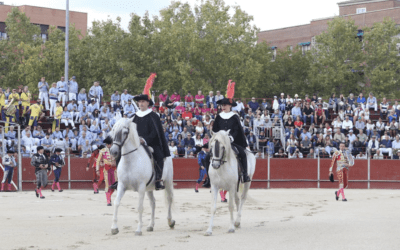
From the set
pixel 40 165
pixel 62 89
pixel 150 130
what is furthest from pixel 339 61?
pixel 150 130

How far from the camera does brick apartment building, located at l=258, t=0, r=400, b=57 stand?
60.2m

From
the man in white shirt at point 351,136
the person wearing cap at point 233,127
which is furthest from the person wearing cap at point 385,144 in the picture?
the person wearing cap at point 233,127

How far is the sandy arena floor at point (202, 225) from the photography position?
9.91 m

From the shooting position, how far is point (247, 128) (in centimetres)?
2816

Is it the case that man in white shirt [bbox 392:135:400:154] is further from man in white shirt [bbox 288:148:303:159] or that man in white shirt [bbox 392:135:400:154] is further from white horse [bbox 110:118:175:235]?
white horse [bbox 110:118:175:235]

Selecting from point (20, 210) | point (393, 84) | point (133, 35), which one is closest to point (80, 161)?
point (20, 210)

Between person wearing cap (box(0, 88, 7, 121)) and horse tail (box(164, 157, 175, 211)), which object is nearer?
horse tail (box(164, 157, 175, 211))

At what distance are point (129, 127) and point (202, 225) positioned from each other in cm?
292

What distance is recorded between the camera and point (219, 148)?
11.4 m

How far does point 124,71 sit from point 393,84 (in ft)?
72.6

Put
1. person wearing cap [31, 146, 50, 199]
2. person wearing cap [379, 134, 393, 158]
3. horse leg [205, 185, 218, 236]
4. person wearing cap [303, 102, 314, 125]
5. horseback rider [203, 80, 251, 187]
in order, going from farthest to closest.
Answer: person wearing cap [303, 102, 314, 125] → person wearing cap [379, 134, 393, 158] → person wearing cap [31, 146, 50, 199] → horseback rider [203, 80, 251, 187] → horse leg [205, 185, 218, 236]

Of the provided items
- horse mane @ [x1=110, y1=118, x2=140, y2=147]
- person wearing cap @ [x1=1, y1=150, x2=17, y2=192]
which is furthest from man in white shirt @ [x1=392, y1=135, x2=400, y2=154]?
horse mane @ [x1=110, y1=118, x2=140, y2=147]

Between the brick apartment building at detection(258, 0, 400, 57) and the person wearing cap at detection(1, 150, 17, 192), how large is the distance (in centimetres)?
4215

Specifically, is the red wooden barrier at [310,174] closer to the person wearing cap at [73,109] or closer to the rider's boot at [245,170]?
the person wearing cap at [73,109]
